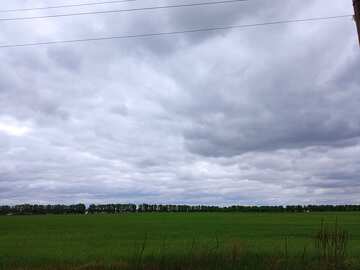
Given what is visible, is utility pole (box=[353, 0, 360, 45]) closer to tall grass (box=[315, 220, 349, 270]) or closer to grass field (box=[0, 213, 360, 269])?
tall grass (box=[315, 220, 349, 270])

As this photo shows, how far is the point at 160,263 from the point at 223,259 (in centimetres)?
210

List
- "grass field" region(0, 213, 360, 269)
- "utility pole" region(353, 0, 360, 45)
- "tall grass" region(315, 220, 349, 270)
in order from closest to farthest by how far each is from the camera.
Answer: "utility pole" region(353, 0, 360, 45) → "tall grass" region(315, 220, 349, 270) → "grass field" region(0, 213, 360, 269)

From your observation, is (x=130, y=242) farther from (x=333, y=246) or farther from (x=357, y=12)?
(x=357, y=12)

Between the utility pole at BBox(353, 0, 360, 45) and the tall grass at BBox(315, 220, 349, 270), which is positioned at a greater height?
the utility pole at BBox(353, 0, 360, 45)

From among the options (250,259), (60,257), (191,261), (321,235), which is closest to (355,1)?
(321,235)

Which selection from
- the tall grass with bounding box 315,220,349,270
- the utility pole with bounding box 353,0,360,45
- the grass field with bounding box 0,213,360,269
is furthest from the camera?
the grass field with bounding box 0,213,360,269

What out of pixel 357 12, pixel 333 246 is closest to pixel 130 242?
pixel 333 246

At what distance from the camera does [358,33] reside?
8.77m

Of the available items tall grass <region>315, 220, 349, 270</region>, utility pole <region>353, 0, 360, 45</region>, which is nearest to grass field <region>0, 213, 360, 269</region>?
tall grass <region>315, 220, 349, 270</region>

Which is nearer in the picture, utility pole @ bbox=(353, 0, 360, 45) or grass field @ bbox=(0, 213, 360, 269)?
utility pole @ bbox=(353, 0, 360, 45)

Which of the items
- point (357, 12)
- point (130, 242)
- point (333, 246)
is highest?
point (357, 12)

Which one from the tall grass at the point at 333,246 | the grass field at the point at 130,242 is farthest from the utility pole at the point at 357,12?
the grass field at the point at 130,242

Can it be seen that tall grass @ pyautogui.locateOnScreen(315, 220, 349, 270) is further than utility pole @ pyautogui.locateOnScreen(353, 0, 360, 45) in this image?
Yes

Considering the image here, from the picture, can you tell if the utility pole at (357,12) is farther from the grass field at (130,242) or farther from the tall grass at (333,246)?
the grass field at (130,242)
